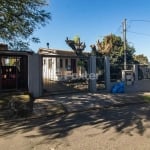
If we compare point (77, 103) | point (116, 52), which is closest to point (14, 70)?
point (77, 103)

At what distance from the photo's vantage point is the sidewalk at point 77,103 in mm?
12748

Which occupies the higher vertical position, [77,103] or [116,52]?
[116,52]

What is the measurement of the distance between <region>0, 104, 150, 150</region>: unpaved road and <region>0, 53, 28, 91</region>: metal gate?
5.41m

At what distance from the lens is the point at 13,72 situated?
16703 mm

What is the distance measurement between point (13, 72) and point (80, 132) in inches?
350

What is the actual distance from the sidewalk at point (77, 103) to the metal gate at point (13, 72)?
6.74 ft

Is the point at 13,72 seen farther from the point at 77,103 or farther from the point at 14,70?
the point at 77,103

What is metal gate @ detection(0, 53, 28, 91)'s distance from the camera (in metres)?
16.2

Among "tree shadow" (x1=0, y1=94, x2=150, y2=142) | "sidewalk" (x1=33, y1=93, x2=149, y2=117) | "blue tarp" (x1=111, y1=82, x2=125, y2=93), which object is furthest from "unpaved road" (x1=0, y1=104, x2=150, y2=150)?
"blue tarp" (x1=111, y1=82, x2=125, y2=93)

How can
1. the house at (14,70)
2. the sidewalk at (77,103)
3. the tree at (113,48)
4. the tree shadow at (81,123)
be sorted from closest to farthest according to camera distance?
1. the tree shadow at (81,123)
2. the sidewalk at (77,103)
3. the house at (14,70)
4. the tree at (113,48)

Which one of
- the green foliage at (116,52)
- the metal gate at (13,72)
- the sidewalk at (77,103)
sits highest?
the green foliage at (116,52)

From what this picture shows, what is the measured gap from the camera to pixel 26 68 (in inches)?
648

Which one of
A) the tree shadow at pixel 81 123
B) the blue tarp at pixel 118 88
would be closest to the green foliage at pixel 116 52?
the blue tarp at pixel 118 88

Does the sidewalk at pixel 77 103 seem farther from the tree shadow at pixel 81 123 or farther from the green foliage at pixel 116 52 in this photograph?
the green foliage at pixel 116 52
